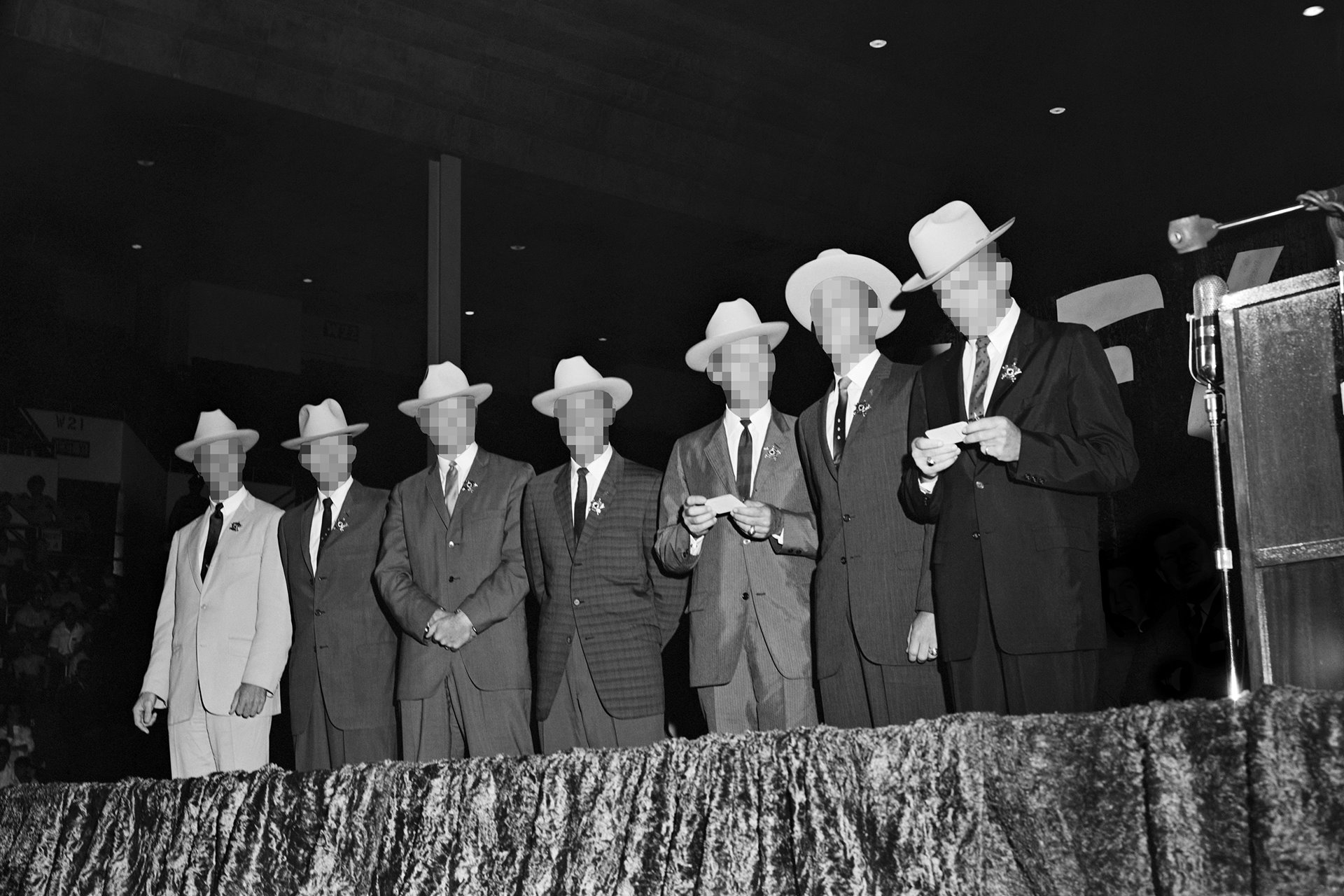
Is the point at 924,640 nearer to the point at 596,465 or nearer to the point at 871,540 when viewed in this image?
the point at 871,540

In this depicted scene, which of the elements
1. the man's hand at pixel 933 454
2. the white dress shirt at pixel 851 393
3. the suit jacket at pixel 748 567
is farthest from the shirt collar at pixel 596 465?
the man's hand at pixel 933 454

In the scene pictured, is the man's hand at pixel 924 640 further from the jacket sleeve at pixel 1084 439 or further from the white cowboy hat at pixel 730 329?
the white cowboy hat at pixel 730 329

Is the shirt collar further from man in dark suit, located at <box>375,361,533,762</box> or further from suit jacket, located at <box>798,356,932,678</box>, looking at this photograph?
suit jacket, located at <box>798,356,932,678</box>

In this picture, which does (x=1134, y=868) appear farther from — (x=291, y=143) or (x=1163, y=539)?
(x=291, y=143)

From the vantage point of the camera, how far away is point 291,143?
19.0 ft

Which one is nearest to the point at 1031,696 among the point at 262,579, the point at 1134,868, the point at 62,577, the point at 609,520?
the point at 1134,868

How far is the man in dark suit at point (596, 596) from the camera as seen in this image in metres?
3.05

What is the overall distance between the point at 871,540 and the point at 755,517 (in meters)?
0.23

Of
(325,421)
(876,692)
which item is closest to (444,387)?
(325,421)

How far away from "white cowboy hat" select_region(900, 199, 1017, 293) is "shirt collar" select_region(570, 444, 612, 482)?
102cm

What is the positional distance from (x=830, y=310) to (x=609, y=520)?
782 mm

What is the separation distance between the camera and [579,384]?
3.41 metres

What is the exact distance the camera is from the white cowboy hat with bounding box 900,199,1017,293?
8.07ft

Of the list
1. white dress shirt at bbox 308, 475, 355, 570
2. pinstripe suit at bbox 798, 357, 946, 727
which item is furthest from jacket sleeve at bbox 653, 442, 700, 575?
white dress shirt at bbox 308, 475, 355, 570
